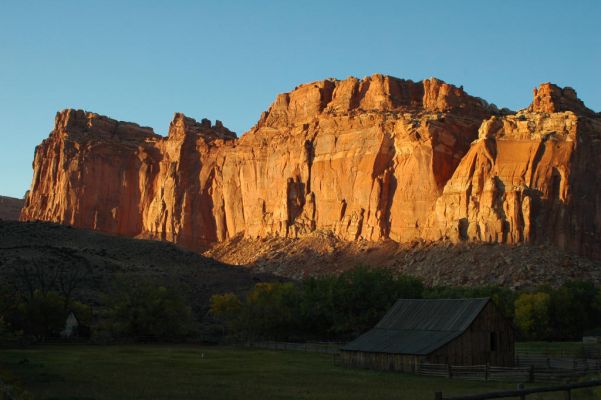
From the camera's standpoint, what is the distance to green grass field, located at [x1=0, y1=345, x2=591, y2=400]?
29.5m

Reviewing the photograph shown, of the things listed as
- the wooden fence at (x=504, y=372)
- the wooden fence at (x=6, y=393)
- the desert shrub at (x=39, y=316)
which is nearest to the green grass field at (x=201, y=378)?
the wooden fence at (x=504, y=372)

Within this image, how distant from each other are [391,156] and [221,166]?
4009 cm

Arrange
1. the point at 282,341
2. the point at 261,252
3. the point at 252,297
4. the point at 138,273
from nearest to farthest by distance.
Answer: the point at 282,341
the point at 252,297
the point at 138,273
the point at 261,252

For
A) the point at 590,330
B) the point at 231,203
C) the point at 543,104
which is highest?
the point at 543,104

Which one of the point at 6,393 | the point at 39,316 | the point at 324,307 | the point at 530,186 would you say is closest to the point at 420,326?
the point at 324,307

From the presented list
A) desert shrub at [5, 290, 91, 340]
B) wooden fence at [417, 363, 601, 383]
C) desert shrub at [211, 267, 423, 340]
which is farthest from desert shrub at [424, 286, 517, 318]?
desert shrub at [5, 290, 91, 340]

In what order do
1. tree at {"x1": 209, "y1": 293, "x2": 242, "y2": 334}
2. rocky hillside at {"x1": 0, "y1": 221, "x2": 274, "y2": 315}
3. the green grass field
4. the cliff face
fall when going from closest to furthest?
the green grass field → tree at {"x1": 209, "y1": 293, "x2": 242, "y2": 334} → rocky hillside at {"x1": 0, "y1": 221, "x2": 274, "y2": 315} → the cliff face

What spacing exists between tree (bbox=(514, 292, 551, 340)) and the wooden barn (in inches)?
926

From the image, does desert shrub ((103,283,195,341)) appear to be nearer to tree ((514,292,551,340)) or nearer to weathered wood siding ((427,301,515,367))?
tree ((514,292,551,340))

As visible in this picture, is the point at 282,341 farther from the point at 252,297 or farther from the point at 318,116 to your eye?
the point at 318,116

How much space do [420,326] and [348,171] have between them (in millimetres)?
73811

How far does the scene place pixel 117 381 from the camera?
33.2 m

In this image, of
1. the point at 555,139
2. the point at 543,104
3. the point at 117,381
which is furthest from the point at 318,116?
the point at 117,381

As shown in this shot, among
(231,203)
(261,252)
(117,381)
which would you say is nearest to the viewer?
(117,381)
